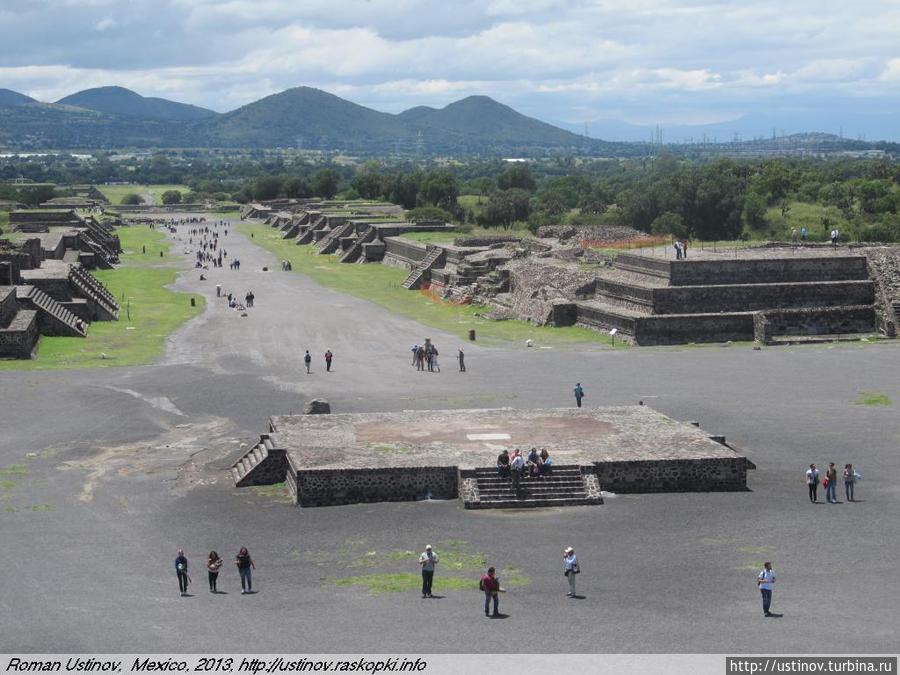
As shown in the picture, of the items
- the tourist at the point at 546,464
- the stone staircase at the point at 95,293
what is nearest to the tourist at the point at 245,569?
the tourist at the point at 546,464

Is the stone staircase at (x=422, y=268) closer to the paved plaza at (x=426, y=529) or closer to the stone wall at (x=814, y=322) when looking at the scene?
the stone wall at (x=814, y=322)

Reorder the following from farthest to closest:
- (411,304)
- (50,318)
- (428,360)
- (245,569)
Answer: (411,304)
(50,318)
(428,360)
(245,569)

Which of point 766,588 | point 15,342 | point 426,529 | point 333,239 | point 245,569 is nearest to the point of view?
point 766,588

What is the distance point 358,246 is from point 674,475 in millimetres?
59262

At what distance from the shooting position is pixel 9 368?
42.1 m

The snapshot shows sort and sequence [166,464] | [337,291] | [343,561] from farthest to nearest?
1. [337,291]
2. [166,464]
3. [343,561]

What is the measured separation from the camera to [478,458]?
91.8 ft

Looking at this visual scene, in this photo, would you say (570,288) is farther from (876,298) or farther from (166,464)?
(166,464)

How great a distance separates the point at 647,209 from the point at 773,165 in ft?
46.0

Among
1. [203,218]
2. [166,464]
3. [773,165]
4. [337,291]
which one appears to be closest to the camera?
[166,464]

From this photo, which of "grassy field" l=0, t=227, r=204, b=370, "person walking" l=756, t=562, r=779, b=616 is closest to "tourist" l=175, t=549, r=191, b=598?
"person walking" l=756, t=562, r=779, b=616

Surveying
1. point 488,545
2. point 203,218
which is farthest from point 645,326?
point 203,218

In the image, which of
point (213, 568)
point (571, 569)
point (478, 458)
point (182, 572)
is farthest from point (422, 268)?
point (571, 569)

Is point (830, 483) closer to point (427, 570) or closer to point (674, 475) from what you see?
point (674, 475)
